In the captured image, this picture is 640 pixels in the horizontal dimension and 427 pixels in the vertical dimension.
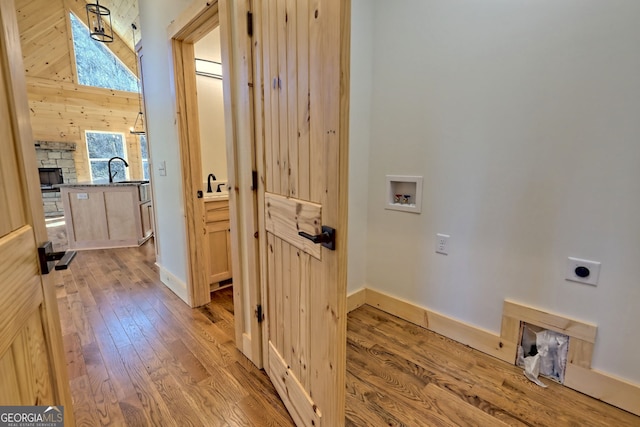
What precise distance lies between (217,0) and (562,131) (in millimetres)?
2016

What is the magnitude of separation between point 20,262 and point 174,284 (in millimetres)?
2280

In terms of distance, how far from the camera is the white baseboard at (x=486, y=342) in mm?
1420

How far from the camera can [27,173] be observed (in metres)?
0.70

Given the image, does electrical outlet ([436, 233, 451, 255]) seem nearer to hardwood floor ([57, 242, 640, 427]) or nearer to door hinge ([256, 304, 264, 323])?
hardwood floor ([57, 242, 640, 427])

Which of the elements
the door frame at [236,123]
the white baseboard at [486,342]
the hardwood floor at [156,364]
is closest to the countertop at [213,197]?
the door frame at [236,123]

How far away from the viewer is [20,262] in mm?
642

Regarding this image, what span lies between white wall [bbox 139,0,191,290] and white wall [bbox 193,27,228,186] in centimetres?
40

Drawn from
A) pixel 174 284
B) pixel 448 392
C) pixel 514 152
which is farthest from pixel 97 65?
pixel 448 392

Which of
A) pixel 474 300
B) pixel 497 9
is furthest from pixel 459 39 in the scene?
pixel 474 300

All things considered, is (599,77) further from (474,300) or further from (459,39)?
(474,300)

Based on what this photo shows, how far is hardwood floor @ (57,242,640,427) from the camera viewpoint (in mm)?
1387

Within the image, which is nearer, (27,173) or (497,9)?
(27,173)

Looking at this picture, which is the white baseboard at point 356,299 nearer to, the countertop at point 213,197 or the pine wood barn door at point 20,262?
the countertop at point 213,197

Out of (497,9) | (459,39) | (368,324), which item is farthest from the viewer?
(368,324)
